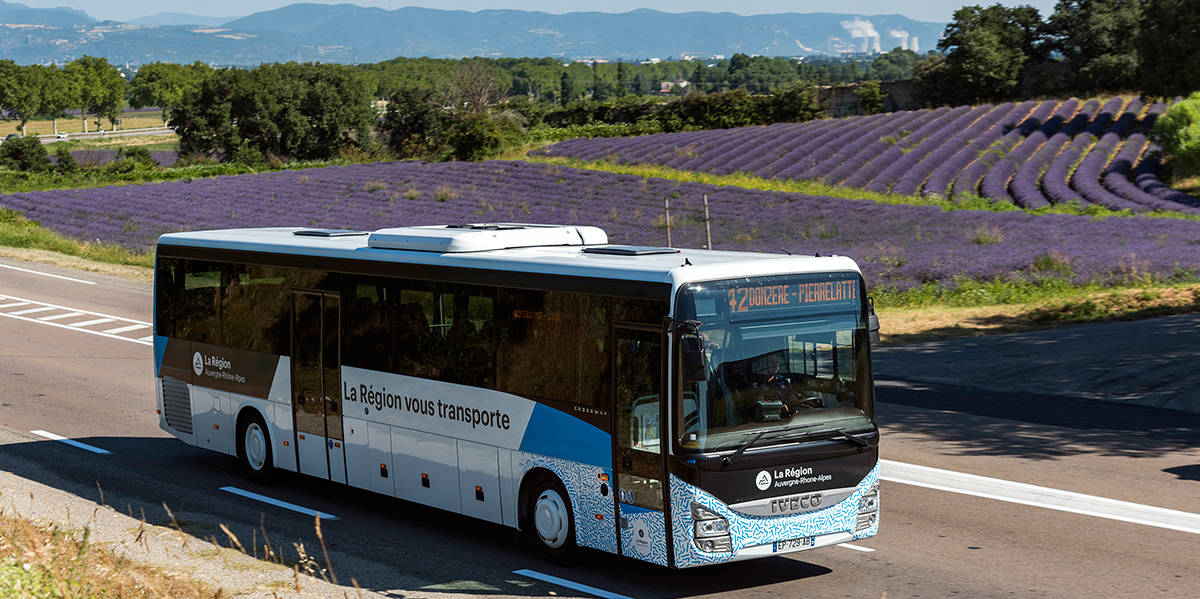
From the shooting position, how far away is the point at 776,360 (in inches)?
367

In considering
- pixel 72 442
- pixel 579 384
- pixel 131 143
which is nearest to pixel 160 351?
pixel 72 442

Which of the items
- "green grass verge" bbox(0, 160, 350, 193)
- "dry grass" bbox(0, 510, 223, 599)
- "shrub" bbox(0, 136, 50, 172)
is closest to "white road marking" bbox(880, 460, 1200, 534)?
"dry grass" bbox(0, 510, 223, 599)

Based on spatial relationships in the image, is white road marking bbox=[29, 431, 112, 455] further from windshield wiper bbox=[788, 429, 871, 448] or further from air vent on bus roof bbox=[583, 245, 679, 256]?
windshield wiper bbox=[788, 429, 871, 448]

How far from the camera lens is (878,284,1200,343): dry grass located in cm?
2377

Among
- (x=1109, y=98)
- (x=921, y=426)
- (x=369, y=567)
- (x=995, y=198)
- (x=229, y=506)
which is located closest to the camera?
(x=369, y=567)

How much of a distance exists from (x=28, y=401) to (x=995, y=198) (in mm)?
34160

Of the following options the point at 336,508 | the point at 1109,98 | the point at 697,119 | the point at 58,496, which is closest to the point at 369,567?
the point at 336,508

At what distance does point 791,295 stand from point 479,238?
3.41 m

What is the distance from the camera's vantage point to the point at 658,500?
9320 mm

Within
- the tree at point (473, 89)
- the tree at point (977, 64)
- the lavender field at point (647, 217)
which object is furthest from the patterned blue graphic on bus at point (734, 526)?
the tree at point (473, 89)

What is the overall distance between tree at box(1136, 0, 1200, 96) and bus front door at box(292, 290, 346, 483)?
39.8 metres

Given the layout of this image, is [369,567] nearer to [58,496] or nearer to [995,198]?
[58,496]

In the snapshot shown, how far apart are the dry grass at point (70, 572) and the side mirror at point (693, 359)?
355 cm

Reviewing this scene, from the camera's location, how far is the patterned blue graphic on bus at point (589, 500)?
9742 millimetres
